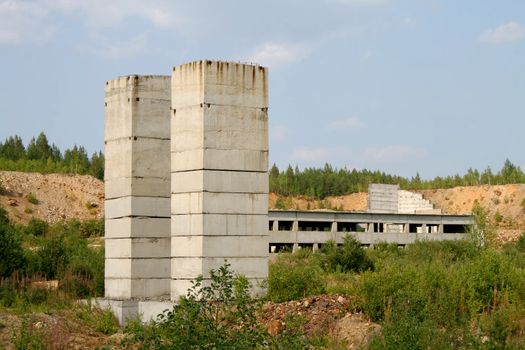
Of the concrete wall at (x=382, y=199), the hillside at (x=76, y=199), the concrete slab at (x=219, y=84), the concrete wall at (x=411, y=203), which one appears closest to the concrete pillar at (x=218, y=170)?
the concrete slab at (x=219, y=84)

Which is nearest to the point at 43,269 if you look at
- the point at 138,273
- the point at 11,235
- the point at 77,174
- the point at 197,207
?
the point at 11,235

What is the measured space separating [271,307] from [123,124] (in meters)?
6.27

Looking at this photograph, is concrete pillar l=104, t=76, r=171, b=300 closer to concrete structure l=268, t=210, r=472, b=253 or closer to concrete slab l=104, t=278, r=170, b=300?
concrete slab l=104, t=278, r=170, b=300

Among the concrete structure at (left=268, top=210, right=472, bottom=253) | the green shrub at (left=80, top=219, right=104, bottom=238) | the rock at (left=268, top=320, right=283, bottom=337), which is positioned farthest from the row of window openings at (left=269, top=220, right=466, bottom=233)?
the rock at (left=268, top=320, right=283, bottom=337)

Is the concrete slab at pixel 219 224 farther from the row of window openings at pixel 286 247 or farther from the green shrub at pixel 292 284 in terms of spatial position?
the row of window openings at pixel 286 247

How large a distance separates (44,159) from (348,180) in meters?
43.7

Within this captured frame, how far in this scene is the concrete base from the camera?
1803cm

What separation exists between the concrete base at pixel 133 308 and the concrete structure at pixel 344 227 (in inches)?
1186

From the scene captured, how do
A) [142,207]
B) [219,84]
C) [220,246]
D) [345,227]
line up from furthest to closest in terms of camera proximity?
[345,227] → [142,207] → [219,84] → [220,246]

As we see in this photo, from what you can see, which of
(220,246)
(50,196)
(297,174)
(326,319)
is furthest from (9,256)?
(297,174)

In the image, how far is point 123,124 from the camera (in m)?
19.9

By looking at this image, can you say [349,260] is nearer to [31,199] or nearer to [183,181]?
[183,181]

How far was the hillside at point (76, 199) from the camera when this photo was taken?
73500mm

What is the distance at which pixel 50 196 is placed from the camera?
7688cm
